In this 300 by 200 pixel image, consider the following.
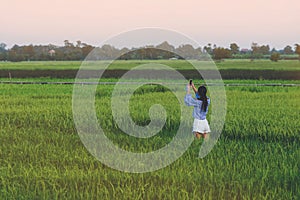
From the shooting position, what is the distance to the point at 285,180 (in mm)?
4000

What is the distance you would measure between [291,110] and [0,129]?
5606 mm

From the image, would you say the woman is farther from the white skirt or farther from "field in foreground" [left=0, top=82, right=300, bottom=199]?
"field in foreground" [left=0, top=82, right=300, bottom=199]

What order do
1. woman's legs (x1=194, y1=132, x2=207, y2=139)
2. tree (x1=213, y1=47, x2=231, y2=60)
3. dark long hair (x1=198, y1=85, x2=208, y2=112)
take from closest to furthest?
dark long hair (x1=198, y1=85, x2=208, y2=112), woman's legs (x1=194, y1=132, x2=207, y2=139), tree (x1=213, y1=47, x2=231, y2=60)

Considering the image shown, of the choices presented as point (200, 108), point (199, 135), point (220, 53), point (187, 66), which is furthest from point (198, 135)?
point (220, 53)

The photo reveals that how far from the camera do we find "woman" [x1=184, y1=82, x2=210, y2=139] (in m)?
5.65

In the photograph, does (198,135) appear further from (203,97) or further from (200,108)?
(203,97)

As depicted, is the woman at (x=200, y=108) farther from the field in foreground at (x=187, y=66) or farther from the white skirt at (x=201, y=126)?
the field in foreground at (x=187, y=66)

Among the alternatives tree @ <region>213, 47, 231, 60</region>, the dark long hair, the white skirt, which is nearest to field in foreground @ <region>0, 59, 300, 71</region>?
tree @ <region>213, 47, 231, 60</region>

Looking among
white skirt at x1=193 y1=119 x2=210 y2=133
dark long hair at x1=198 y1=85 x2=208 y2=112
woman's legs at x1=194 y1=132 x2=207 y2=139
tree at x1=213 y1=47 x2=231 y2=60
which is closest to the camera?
dark long hair at x1=198 y1=85 x2=208 y2=112

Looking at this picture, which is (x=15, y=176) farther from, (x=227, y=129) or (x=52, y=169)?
(x=227, y=129)

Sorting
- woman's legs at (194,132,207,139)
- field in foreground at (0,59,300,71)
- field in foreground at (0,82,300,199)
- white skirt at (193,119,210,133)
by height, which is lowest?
field in foreground at (0,82,300,199)

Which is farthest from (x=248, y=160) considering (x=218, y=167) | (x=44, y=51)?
(x=44, y=51)

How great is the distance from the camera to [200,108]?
18.8 ft

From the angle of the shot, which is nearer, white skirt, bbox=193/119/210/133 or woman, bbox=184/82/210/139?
woman, bbox=184/82/210/139
